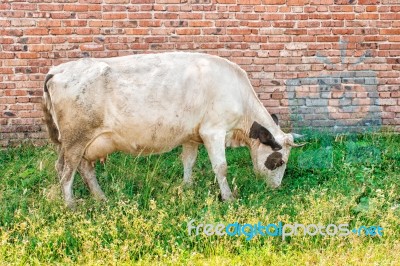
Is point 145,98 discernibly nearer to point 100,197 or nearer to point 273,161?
point 100,197

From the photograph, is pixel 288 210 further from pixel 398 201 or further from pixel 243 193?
pixel 398 201

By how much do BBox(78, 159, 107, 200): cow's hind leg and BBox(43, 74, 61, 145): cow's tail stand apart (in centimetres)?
37

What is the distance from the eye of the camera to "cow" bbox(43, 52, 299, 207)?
17.8 ft

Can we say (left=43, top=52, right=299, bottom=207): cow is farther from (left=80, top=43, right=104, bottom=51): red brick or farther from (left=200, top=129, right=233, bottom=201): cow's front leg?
(left=80, top=43, right=104, bottom=51): red brick

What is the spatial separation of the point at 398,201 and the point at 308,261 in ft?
5.58

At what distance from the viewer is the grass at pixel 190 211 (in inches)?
175

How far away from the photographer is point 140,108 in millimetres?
5516

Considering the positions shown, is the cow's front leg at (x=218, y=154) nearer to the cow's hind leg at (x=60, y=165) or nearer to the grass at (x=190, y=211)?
the grass at (x=190, y=211)

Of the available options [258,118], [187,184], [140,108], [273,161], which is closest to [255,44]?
[258,118]

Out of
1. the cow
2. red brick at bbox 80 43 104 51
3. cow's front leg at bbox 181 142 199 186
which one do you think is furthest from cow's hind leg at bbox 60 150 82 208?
red brick at bbox 80 43 104 51

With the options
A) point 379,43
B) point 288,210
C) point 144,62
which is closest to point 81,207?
point 144,62

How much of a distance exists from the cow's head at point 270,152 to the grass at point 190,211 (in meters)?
0.12

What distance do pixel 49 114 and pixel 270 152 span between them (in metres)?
2.33

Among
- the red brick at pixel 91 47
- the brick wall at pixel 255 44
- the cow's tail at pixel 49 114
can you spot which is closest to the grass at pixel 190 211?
the cow's tail at pixel 49 114
